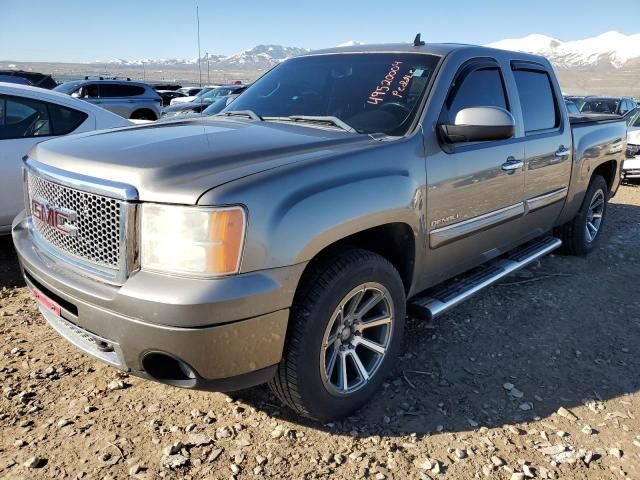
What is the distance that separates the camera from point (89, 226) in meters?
2.33

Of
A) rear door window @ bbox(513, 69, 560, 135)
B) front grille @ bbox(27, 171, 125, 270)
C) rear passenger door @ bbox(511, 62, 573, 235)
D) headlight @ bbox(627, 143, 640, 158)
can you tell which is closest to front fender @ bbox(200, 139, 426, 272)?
front grille @ bbox(27, 171, 125, 270)

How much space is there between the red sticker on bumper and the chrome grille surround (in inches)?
7.2

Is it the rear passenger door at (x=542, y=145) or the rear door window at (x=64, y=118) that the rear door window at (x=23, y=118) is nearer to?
the rear door window at (x=64, y=118)

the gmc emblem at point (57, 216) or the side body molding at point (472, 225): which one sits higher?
the gmc emblem at point (57, 216)

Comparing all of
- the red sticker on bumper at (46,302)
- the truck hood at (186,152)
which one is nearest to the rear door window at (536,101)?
the truck hood at (186,152)

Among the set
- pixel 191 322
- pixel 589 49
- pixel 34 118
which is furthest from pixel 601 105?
pixel 589 49

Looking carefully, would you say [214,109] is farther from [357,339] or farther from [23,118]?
[357,339]

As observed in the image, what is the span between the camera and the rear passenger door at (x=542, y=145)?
13.1 feet

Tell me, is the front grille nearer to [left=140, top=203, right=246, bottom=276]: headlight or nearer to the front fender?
[left=140, top=203, right=246, bottom=276]: headlight

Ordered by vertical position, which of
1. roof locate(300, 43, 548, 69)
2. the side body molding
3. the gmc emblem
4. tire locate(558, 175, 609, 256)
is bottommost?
tire locate(558, 175, 609, 256)

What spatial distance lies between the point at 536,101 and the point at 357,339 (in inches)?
104

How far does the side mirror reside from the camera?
297cm

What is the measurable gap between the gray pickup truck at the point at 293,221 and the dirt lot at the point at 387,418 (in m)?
0.26

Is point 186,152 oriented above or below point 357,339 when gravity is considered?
above
